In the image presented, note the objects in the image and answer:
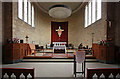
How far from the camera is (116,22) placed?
5.56 metres

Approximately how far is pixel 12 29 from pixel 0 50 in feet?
4.80

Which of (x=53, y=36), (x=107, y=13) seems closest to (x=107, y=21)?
(x=107, y=13)

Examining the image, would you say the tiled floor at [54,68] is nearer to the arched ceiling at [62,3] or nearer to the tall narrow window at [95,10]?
the tall narrow window at [95,10]

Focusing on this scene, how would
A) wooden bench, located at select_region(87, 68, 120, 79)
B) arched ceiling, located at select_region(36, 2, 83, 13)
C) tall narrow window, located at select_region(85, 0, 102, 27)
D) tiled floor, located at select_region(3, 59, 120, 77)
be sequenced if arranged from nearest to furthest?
1. wooden bench, located at select_region(87, 68, 120, 79)
2. tiled floor, located at select_region(3, 59, 120, 77)
3. tall narrow window, located at select_region(85, 0, 102, 27)
4. arched ceiling, located at select_region(36, 2, 83, 13)

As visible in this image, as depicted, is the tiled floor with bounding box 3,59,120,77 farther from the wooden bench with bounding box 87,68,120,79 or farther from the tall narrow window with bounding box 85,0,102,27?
the tall narrow window with bounding box 85,0,102,27

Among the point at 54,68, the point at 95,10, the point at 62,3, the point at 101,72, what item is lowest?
the point at 54,68

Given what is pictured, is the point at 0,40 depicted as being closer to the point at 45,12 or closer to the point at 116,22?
the point at 116,22

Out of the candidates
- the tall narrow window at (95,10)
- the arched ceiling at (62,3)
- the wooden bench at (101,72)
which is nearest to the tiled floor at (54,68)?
the wooden bench at (101,72)

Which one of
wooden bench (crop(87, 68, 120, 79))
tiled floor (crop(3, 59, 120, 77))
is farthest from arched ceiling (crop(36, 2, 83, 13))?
wooden bench (crop(87, 68, 120, 79))

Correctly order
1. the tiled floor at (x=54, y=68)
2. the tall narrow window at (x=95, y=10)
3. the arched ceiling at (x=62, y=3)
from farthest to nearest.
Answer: the arched ceiling at (x=62, y=3), the tall narrow window at (x=95, y=10), the tiled floor at (x=54, y=68)

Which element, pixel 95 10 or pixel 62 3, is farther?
pixel 62 3

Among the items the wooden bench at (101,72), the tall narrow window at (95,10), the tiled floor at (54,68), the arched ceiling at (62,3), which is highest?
the arched ceiling at (62,3)

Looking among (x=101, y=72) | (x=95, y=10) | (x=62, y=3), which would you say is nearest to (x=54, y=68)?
(x=101, y=72)

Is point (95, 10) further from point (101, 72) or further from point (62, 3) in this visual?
point (101, 72)
